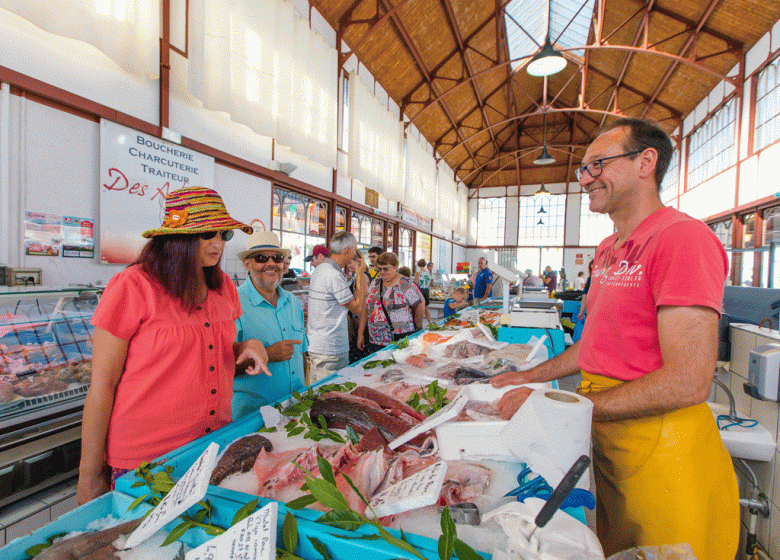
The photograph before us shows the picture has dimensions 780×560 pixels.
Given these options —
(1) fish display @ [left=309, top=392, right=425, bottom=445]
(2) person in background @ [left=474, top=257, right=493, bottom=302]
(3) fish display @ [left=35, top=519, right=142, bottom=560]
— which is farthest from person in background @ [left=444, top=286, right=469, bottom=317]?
(3) fish display @ [left=35, top=519, right=142, bottom=560]

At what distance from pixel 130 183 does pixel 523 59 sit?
9580 mm

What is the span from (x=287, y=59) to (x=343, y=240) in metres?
4.02

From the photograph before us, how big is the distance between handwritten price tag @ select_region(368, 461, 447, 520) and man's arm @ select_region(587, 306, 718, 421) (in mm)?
538

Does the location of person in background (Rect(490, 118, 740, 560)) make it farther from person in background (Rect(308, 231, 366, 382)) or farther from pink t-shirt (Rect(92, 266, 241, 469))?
person in background (Rect(308, 231, 366, 382))

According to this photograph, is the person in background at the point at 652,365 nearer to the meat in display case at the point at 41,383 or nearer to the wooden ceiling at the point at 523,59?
the meat in display case at the point at 41,383

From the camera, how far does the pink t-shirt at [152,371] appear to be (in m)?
1.30

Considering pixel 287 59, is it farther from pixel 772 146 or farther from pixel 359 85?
pixel 772 146

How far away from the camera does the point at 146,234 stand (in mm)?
1426

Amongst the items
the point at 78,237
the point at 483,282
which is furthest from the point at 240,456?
the point at 483,282

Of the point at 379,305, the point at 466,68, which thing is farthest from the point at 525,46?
the point at 379,305

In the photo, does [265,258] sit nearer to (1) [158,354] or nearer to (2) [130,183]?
(1) [158,354]

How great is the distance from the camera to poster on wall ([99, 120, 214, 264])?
12.6 feet

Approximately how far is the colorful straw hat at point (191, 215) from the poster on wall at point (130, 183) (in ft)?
9.23

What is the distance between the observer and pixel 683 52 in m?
9.64
